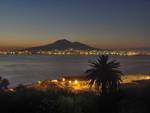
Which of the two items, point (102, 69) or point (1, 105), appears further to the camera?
point (102, 69)

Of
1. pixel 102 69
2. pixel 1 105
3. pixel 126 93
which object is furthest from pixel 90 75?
pixel 1 105

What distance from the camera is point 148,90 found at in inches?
556

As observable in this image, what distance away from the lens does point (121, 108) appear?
11.5 meters

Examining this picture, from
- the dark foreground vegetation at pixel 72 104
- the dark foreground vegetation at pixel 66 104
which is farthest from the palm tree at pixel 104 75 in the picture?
the dark foreground vegetation at pixel 66 104

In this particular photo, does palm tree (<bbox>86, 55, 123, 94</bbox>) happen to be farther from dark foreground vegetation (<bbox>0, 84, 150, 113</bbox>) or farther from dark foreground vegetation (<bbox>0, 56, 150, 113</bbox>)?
dark foreground vegetation (<bbox>0, 84, 150, 113</bbox>)

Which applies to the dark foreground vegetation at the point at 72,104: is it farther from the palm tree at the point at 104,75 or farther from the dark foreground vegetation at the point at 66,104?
the palm tree at the point at 104,75

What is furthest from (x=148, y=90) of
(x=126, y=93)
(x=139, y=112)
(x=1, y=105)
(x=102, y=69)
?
(x=1, y=105)

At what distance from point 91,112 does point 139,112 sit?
1.83 m

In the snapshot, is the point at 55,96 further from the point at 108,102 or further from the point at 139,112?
the point at 139,112

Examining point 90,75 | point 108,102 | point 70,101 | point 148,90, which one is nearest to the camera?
point 70,101

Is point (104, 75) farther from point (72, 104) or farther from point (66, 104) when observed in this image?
point (66, 104)

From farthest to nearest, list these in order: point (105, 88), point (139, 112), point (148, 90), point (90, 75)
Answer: point (90, 75) → point (105, 88) → point (148, 90) → point (139, 112)

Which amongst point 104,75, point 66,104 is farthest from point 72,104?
point 104,75

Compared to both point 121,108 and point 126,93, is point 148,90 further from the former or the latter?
point 121,108
